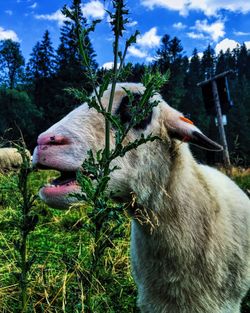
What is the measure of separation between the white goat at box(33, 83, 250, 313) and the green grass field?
0.25 metres

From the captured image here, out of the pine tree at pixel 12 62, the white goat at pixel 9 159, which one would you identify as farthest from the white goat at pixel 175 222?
the pine tree at pixel 12 62

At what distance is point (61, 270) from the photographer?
13.0ft

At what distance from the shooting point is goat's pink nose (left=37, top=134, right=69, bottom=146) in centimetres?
220

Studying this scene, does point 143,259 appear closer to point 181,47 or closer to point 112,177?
point 112,177

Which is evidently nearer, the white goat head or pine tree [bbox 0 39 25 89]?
the white goat head

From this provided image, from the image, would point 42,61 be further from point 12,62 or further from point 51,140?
point 51,140

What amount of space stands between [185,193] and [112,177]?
0.60 metres

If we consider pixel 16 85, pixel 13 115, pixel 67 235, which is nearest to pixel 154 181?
pixel 67 235

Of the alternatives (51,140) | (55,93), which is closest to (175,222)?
(51,140)

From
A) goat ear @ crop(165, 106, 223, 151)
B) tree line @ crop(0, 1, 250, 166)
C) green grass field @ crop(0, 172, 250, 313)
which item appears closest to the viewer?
goat ear @ crop(165, 106, 223, 151)

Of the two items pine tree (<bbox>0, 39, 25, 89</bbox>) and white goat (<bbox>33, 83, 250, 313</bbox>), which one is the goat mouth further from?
→ pine tree (<bbox>0, 39, 25, 89</bbox>)

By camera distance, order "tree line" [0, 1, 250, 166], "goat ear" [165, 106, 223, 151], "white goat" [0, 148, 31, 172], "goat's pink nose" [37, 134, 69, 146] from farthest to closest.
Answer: "tree line" [0, 1, 250, 166]
"white goat" [0, 148, 31, 172]
"goat ear" [165, 106, 223, 151]
"goat's pink nose" [37, 134, 69, 146]

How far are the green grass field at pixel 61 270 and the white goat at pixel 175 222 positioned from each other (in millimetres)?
255

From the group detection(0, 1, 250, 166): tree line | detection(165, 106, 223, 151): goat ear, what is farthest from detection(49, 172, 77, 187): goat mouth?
detection(0, 1, 250, 166): tree line
